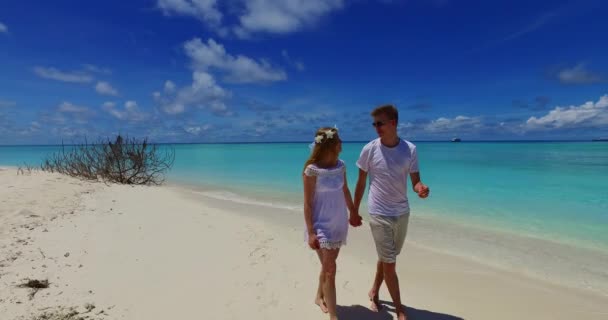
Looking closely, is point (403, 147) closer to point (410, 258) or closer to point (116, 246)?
point (410, 258)

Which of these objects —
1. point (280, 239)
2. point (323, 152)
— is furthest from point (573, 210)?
point (323, 152)

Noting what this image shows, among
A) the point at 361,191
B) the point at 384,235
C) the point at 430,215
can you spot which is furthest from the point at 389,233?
the point at 430,215

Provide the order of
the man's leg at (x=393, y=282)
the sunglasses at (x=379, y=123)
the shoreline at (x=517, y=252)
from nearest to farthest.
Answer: the sunglasses at (x=379, y=123), the man's leg at (x=393, y=282), the shoreline at (x=517, y=252)

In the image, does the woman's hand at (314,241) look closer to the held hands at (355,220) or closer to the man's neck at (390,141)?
the held hands at (355,220)

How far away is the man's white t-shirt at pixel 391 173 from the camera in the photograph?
9.20 feet

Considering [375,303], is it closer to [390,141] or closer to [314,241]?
[314,241]

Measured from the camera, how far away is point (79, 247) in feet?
15.8

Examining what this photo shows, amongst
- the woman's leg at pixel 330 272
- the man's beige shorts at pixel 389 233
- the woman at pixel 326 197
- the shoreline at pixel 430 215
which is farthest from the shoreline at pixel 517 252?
the woman at pixel 326 197

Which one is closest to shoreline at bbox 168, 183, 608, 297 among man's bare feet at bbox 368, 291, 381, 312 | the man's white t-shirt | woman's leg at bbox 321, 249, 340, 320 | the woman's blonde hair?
man's bare feet at bbox 368, 291, 381, 312

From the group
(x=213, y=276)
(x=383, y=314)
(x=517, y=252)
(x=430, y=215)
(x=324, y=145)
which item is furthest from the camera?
(x=430, y=215)

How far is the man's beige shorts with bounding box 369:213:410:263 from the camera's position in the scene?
2828mm

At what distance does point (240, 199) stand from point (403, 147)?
9.41 meters

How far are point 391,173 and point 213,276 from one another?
2659mm

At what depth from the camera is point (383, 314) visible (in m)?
3.31
